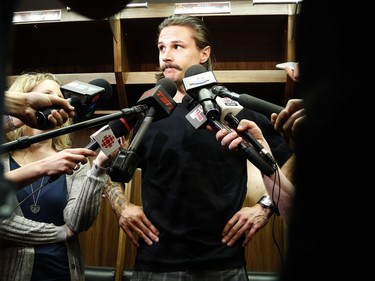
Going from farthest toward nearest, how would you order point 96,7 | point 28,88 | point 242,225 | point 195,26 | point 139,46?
point 139,46 → point 195,26 → point 28,88 → point 242,225 → point 96,7

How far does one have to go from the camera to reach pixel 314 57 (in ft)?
1.05

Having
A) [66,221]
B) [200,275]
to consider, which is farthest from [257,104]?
[66,221]

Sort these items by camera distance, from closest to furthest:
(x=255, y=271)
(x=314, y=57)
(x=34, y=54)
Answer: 1. (x=314, y=57)
2. (x=255, y=271)
3. (x=34, y=54)

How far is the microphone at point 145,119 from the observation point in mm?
1075

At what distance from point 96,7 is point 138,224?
3.48ft

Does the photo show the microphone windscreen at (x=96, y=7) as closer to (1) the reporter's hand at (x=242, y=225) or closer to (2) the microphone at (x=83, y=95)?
(2) the microphone at (x=83, y=95)

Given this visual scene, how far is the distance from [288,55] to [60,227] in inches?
64.2

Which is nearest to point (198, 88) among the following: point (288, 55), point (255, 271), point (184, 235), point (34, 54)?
point (184, 235)

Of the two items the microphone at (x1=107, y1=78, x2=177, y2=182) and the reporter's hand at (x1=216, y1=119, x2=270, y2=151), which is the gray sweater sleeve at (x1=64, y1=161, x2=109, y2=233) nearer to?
the microphone at (x1=107, y1=78, x2=177, y2=182)

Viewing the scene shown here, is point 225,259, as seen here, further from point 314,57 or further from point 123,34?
point 123,34

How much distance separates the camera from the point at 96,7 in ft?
1.37

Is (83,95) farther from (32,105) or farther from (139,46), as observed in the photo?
(139,46)

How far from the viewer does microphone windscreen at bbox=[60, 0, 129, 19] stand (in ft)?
1.36

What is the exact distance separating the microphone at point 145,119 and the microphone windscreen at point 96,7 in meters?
0.68
